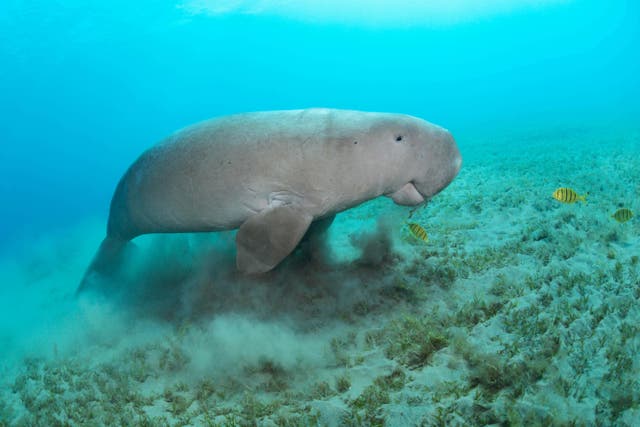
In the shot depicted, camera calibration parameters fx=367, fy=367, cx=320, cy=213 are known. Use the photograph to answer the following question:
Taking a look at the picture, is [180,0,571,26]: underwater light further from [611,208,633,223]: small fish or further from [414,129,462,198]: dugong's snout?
[611,208,633,223]: small fish

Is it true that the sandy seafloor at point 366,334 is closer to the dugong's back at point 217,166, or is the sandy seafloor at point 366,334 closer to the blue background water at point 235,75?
the dugong's back at point 217,166

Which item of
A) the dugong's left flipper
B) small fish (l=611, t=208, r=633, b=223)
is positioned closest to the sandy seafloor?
small fish (l=611, t=208, r=633, b=223)

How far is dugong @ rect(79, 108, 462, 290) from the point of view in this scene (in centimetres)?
315

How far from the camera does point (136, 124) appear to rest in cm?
8281

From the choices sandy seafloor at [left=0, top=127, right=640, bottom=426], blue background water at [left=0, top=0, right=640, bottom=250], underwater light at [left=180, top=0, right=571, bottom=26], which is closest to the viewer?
sandy seafloor at [left=0, top=127, right=640, bottom=426]

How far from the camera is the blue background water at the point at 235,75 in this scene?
35.2 metres

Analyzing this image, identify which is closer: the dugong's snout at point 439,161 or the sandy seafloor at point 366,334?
the sandy seafloor at point 366,334

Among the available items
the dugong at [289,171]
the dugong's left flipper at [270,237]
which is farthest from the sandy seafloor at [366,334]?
the dugong at [289,171]

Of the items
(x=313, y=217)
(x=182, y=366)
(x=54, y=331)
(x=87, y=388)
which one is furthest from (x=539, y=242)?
(x=54, y=331)

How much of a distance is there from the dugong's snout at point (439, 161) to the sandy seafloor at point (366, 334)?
1.11 meters

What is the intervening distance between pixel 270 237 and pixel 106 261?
3311 mm

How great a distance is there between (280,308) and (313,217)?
1020mm

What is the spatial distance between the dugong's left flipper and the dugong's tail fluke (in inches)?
110

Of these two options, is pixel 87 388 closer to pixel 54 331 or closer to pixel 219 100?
pixel 54 331
